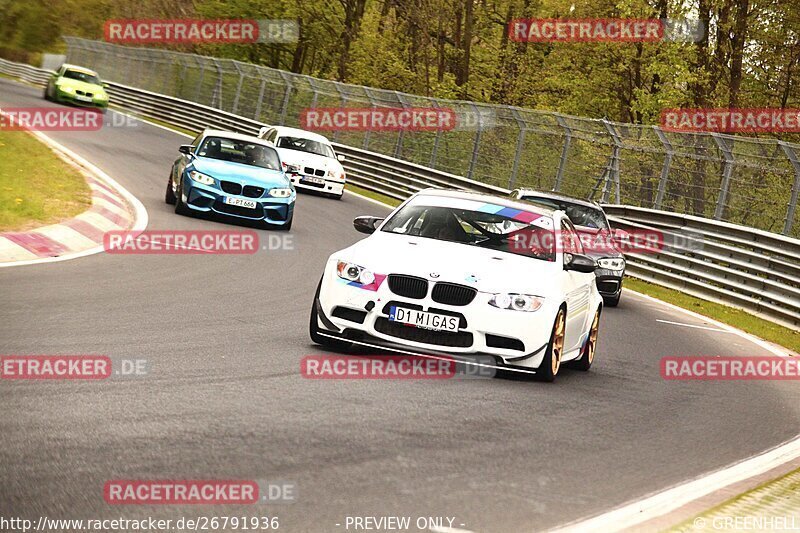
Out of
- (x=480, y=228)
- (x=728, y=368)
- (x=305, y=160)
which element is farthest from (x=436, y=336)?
(x=305, y=160)

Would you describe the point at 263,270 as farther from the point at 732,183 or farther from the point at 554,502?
the point at 732,183

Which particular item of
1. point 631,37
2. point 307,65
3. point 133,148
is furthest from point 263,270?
point 307,65

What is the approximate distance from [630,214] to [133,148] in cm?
1303

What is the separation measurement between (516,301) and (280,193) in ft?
35.4

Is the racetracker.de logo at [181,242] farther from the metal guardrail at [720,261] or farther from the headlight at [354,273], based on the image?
the metal guardrail at [720,261]

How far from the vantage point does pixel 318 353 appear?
9.34 metres

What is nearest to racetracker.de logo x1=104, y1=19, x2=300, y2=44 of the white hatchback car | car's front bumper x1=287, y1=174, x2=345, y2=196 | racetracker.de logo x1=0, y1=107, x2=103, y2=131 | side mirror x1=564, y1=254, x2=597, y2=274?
racetracker.de logo x1=0, y1=107, x2=103, y2=131

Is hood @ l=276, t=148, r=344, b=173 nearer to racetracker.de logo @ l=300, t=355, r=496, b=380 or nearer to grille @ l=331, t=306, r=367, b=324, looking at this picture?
racetracker.de logo @ l=300, t=355, r=496, b=380

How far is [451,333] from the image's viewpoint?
8.97 metres

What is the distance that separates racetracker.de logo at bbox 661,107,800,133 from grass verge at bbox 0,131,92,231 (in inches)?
824

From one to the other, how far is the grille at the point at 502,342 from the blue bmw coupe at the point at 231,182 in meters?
10.5

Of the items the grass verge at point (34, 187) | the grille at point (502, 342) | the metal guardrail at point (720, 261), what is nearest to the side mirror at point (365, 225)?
the grille at point (502, 342)

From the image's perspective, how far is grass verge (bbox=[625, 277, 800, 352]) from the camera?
17.7 metres

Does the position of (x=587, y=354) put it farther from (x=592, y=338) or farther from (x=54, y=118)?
(x=54, y=118)
